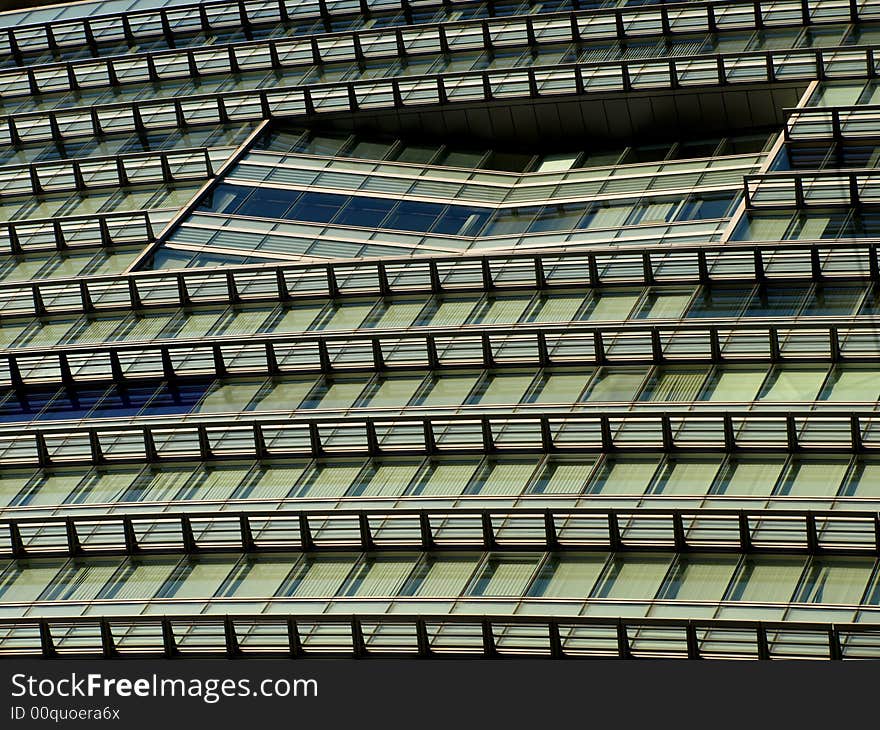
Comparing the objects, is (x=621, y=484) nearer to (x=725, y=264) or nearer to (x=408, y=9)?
(x=725, y=264)

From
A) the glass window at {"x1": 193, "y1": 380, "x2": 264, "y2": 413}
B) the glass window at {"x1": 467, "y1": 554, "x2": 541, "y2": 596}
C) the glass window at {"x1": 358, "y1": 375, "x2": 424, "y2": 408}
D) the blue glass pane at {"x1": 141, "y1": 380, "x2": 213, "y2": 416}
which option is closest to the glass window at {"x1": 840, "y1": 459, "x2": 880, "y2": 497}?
the glass window at {"x1": 467, "y1": 554, "x2": 541, "y2": 596}

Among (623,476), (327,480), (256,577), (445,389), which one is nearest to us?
(256,577)

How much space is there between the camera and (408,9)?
301ft

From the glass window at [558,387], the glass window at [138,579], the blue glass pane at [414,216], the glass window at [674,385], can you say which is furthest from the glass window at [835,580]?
the blue glass pane at [414,216]

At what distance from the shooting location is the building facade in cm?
5972

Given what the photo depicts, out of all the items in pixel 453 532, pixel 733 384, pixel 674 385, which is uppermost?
pixel 733 384

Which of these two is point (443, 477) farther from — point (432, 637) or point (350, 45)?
point (350, 45)

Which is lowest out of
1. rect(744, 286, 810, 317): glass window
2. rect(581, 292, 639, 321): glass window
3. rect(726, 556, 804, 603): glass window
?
rect(726, 556, 804, 603): glass window

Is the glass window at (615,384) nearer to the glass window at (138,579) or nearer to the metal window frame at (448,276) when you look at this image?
the metal window frame at (448,276)

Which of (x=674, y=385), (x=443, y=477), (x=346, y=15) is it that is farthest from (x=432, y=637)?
(x=346, y=15)

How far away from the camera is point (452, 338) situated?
70000mm

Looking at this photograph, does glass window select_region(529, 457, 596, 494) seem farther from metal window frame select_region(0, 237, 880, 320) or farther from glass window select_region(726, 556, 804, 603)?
metal window frame select_region(0, 237, 880, 320)

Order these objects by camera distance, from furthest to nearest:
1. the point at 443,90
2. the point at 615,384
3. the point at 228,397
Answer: the point at 443,90 < the point at 228,397 < the point at 615,384

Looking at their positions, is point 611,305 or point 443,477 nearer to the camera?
point 443,477
